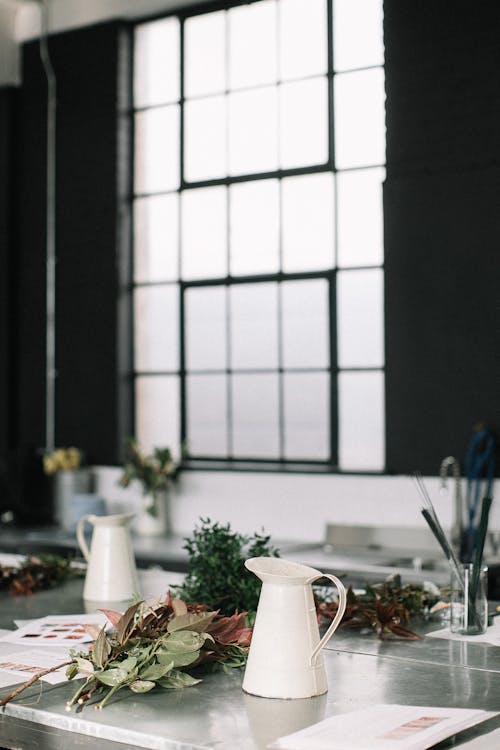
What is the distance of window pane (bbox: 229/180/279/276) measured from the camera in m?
5.29

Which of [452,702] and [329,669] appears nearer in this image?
[452,702]

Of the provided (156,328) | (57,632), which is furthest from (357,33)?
(57,632)

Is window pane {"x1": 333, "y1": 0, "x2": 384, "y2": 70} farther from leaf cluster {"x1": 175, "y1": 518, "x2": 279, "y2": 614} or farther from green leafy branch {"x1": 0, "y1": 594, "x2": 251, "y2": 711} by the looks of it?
green leafy branch {"x1": 0, "y1": 594, "x2": 251, "y2": 711}

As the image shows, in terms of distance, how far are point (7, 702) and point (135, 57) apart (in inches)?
187

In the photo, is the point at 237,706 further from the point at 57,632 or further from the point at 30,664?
the point at 57,632

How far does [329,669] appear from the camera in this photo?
78.5 inches

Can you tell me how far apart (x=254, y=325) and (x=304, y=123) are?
41.0 inches

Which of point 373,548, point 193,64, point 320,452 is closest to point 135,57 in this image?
point 193,64

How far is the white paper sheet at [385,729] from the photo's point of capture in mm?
1452

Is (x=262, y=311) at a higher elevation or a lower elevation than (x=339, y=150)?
lower

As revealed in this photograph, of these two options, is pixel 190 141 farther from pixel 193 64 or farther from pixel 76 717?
pixel 76 717

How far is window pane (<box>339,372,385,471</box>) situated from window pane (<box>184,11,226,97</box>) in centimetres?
177

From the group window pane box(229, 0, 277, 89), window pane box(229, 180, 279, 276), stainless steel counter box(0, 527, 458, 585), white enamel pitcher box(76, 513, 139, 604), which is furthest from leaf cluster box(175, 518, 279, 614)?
window pane box(229, 0, 277, 89)

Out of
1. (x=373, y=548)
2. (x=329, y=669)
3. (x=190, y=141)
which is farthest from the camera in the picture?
(x=190, y=141)
